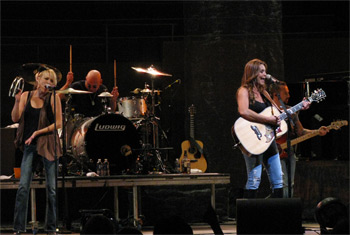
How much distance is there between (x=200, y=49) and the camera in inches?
400

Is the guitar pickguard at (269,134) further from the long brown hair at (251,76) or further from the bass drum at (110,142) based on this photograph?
the bass drum at (110,142)

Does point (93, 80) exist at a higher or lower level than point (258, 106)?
higher

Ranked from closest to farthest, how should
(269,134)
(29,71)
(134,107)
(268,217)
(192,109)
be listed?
(268,217), (269,134), (29,71), (192,109), (134,107)

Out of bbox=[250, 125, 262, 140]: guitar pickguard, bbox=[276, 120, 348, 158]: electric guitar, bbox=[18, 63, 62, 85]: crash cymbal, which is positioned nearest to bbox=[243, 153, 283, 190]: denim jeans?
bbox=[250, 125, 262, 140]: guitar pickguard

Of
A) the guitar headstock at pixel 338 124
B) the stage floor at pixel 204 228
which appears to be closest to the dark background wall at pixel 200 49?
the guitar headstock at pixel 338 124

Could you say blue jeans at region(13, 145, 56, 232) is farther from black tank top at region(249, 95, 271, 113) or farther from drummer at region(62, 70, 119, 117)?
drummer at region(62, 70, 119, 117)

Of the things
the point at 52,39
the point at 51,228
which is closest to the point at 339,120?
the point at 51,228

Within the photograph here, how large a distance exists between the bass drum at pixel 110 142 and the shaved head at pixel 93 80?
43.2 inches


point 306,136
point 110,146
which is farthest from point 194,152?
point 306,136

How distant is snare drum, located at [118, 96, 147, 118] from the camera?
35.3 ft

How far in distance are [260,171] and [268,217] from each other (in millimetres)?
1177

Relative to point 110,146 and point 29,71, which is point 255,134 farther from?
point 29,71

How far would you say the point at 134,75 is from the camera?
1341cm

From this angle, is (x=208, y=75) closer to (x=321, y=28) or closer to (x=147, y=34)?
(x=147, y=34)
